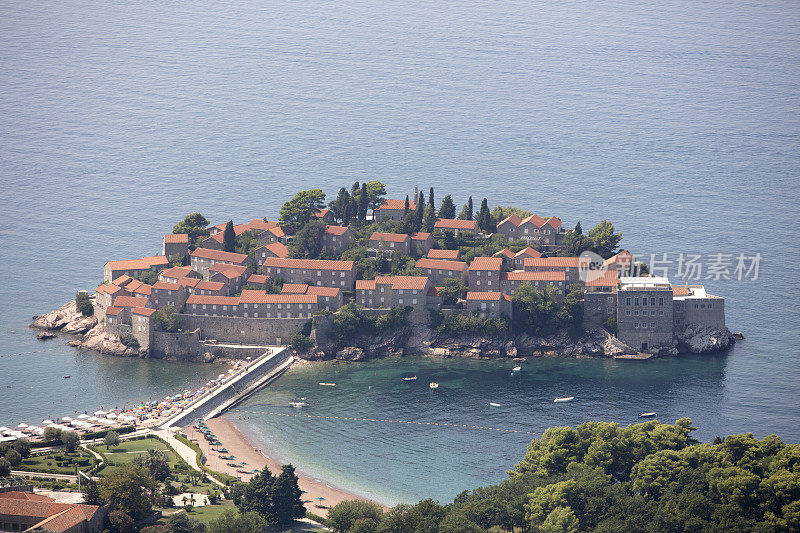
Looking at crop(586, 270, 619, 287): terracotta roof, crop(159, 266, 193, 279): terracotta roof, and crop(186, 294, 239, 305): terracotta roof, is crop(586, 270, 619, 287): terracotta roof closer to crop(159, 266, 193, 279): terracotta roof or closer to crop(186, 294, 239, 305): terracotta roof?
crop(186, 294, 239, 305): terracotta roof

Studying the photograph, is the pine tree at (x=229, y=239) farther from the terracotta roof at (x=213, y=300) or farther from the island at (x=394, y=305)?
the terracotta roof at (x=213, y=300)

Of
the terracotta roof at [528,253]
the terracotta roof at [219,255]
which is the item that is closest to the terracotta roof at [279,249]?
the terracotta roof at [219,255]

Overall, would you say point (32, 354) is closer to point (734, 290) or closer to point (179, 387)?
point (179, 387)

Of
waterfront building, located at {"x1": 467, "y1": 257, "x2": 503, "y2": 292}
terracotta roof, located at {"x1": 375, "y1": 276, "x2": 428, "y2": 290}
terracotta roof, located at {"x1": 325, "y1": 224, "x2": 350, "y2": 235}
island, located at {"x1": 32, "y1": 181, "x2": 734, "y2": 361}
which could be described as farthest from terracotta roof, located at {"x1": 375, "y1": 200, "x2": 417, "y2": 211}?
terracotta roof, located at {"x1": 375, "y1": 276, "x2": 428, "y2": 290}

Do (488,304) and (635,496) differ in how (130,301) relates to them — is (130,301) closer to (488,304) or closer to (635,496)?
(488,304)

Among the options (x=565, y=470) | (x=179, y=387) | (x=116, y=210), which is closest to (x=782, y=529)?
(x=565, y=470)

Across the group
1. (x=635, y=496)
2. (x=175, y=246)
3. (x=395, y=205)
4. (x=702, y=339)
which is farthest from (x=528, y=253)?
(x=635, y=496)
